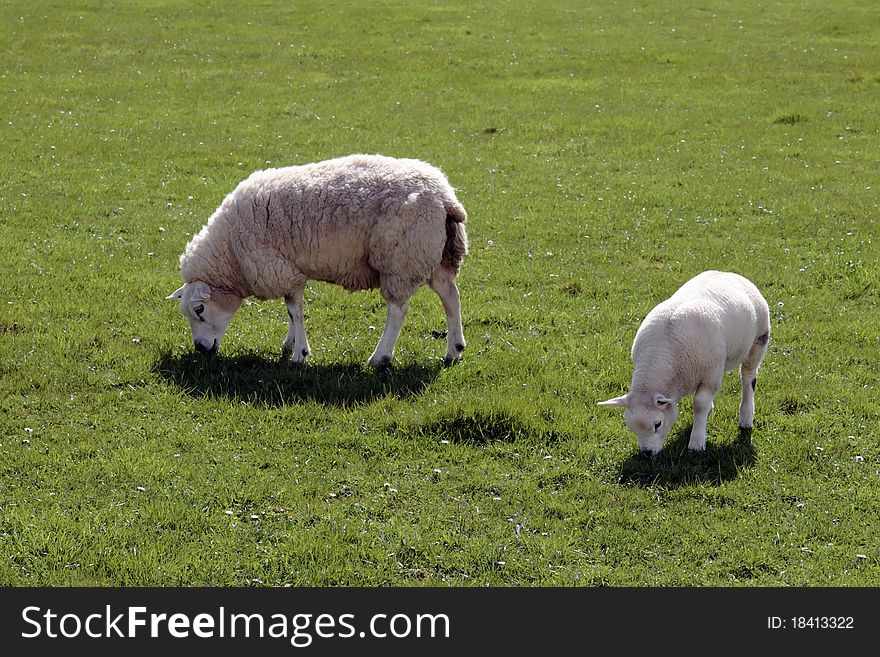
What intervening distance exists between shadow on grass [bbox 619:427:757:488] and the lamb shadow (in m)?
2.25

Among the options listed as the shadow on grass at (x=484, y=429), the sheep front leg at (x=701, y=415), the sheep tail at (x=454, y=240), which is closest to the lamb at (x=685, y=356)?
the sheep front leg at (x=701, y=415)

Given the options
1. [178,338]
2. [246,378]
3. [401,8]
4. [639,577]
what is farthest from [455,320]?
[401,8]

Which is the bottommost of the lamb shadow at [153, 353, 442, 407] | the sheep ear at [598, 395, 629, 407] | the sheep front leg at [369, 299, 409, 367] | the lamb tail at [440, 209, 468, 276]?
the lamb shadow at [153, 353, 442, 407]

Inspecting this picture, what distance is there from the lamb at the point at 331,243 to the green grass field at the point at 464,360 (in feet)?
1.45

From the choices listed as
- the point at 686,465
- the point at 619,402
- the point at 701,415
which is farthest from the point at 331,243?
the point at 686,465

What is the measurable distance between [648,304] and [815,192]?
6.40 meters

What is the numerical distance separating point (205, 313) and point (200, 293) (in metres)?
0.21

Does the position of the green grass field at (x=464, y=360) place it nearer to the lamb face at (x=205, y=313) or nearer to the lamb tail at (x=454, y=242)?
the lamb face at (x=205, y=313)

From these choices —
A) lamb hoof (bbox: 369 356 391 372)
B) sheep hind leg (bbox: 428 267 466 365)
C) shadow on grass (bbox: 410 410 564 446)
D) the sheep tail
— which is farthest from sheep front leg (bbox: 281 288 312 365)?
shadow on grass (bbox: 410 410 564 446)

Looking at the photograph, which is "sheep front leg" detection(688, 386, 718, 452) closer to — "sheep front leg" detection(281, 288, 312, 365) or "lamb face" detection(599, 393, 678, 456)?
"lamb face" detection(599, 393, 678, 456)

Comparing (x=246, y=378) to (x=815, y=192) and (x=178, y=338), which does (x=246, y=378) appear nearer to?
(x=178, y=338)

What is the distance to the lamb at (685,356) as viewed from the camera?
7.95 metres

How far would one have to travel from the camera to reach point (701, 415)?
26.9ft

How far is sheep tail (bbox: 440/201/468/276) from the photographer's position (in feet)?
33.5
